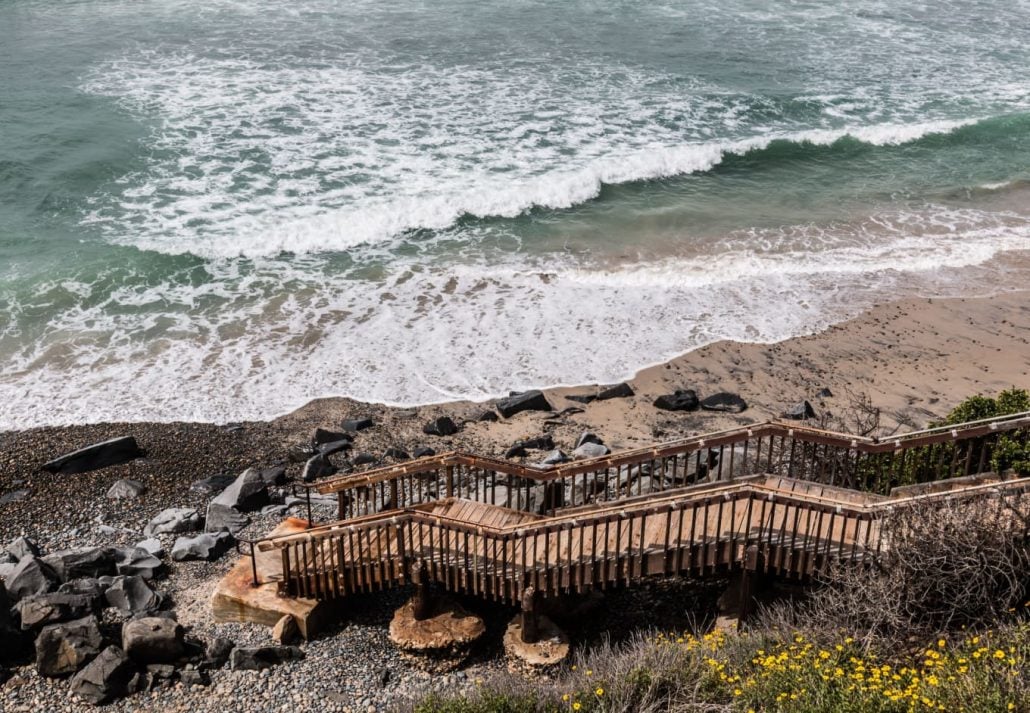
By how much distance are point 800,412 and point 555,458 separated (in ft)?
16.1

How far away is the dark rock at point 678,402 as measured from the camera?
60.5ft

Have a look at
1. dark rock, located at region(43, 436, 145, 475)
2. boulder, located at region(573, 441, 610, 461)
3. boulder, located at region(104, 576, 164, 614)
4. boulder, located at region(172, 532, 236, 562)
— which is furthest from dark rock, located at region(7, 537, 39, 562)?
boulder, located at region(573, 441, 610, 461)

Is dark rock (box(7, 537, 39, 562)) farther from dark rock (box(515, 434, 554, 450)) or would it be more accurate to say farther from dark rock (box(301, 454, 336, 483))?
dark rock (box(515, 434, 554, 450))

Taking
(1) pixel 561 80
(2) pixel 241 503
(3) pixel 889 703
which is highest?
(1) pixel 561 80

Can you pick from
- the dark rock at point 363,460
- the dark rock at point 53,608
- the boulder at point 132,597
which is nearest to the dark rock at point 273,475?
the dark rock at point 363,460

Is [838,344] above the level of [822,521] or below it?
below

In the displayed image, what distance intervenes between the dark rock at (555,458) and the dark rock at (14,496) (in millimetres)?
A: 8574

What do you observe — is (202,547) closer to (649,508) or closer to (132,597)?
(132,597)

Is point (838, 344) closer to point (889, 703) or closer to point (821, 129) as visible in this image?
point (889, 703)

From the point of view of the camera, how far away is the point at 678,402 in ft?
60.7

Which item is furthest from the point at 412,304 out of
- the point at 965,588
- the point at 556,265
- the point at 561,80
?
the point at 561,80

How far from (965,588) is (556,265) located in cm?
1565

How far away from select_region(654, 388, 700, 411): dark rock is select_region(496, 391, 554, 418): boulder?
83.0 inches

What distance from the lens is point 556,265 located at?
976 inches
